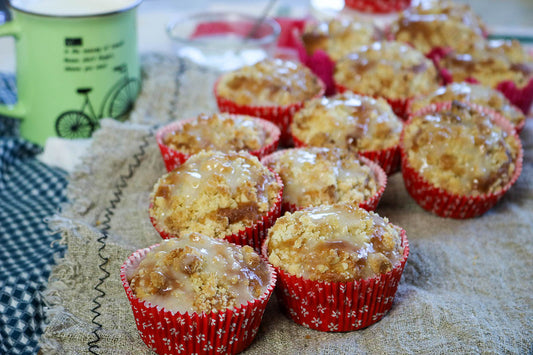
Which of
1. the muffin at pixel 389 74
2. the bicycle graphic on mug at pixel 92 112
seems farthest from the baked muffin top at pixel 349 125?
the bicycle graphic on mug at pixel 92 112

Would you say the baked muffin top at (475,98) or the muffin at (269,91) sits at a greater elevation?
the baked muffin top at (475,98)

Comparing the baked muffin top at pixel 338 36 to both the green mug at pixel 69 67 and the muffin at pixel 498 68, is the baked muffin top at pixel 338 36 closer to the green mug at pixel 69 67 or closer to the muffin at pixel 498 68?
the muffin at pixel 498 68

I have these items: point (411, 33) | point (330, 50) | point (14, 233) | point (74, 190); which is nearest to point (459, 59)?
point (411, 33)

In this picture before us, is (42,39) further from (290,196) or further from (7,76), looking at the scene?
(290,196)

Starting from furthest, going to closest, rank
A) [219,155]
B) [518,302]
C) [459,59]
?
[459,59]
[219,155]
[518,302]

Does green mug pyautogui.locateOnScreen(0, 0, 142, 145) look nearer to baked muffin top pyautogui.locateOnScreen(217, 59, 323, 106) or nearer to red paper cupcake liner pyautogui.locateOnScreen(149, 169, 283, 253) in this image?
baked muffin top pyautogui.locateOnScreen(217, 59, 323, 106)

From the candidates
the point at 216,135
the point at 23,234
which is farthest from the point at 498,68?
the point at 23,234

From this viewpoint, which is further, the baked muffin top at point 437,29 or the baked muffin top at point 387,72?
the baked muffin top at point 437,29
